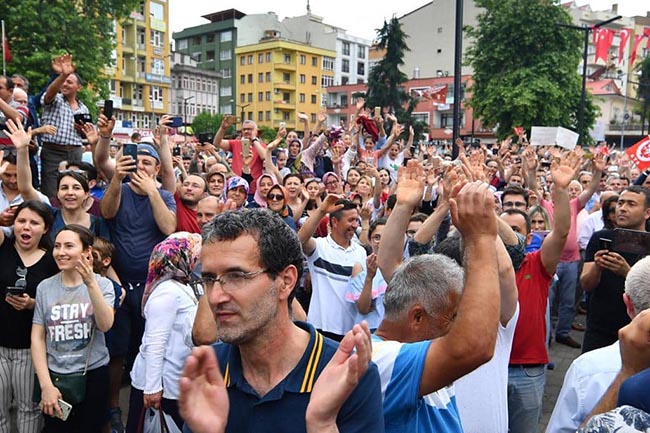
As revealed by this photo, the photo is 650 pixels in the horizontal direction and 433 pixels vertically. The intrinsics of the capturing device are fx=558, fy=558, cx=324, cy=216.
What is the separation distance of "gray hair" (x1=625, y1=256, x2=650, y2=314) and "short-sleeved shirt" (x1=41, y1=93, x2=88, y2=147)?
5967 mm

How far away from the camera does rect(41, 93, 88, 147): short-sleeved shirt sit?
6562 mm

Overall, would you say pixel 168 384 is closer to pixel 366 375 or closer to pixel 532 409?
pixel 366 375

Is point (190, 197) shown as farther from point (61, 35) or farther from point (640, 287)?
→ point (61, 35)

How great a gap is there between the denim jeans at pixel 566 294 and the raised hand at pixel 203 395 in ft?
19.5

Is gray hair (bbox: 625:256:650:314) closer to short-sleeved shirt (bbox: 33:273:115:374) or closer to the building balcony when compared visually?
short-sleeved shirt (bbox: 33:273:115:374)

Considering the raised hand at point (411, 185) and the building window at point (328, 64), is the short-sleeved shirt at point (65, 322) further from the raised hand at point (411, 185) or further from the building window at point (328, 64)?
the building window at point (328, 64)

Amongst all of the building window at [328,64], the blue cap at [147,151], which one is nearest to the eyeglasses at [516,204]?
the blue cap at [147,151]

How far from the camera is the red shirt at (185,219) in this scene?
4973 millimetres

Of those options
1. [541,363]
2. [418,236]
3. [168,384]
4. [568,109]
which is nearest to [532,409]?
[541,363]

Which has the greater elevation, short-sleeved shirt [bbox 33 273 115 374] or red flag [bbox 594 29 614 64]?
red flag [bbox 594 29 614 64]

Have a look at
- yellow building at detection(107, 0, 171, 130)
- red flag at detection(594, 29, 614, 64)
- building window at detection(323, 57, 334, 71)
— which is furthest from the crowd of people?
building window at detection(323, 57, 334, 71)

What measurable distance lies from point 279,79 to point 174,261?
244ft

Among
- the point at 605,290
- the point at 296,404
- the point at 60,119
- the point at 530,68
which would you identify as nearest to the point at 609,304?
the point at 605,290

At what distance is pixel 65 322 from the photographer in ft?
11.8
